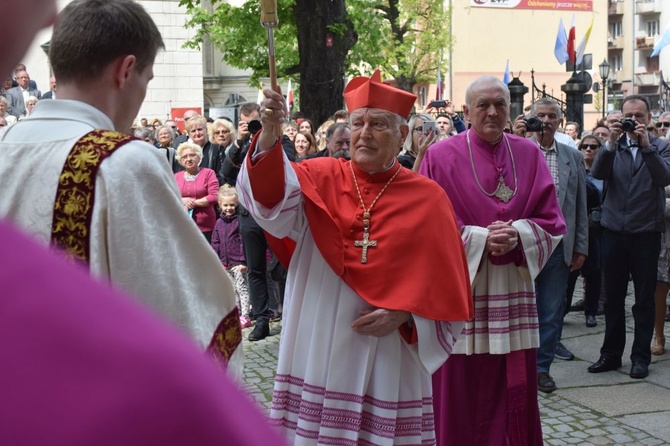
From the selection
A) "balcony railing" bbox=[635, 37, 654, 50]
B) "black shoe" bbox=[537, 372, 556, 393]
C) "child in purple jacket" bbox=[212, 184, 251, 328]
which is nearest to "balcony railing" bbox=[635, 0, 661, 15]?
"balcony railing" bbox=[635, 37, 654, 50]

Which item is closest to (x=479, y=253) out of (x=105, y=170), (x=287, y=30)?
(x=105, y=170)

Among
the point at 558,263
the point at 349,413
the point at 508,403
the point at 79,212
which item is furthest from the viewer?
the point at 558,263

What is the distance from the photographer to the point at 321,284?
156 inches

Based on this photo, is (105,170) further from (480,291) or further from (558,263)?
(558,263)

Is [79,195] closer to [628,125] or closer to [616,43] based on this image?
[628,125]

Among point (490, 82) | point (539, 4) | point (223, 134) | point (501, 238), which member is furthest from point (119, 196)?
point (539, 4)

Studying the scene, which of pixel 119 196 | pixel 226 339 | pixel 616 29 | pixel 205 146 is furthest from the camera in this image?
pixel 616 29

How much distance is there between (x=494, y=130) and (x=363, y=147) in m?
1.36

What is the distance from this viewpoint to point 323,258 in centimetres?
397

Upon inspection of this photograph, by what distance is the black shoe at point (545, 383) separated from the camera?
6832 mm

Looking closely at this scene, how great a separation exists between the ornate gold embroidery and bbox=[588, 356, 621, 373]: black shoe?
5721 mm

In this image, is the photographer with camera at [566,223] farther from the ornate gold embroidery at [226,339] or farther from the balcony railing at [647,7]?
the balcony railing at [647,7]

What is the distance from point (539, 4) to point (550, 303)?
2035 inches

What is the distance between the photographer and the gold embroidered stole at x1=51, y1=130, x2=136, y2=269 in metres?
2.01
